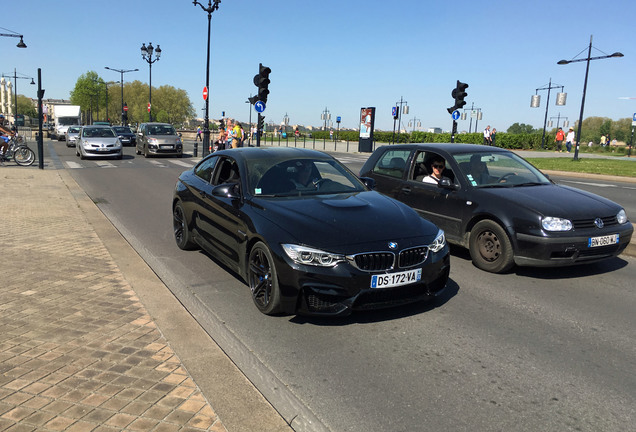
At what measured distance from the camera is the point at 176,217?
7121 mm

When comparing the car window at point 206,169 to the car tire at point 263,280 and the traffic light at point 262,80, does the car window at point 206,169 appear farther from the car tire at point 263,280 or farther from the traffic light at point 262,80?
the traffic light at point 262,80

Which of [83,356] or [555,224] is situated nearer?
[83,356]

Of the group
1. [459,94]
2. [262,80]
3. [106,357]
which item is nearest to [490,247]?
[106,357]

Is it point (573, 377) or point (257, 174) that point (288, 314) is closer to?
point (257, 174)

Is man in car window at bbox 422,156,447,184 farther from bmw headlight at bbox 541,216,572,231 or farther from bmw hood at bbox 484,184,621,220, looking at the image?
bmw headlight at bbox 541,216,572,231

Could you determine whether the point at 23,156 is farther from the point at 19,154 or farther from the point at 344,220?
the point at 344,220

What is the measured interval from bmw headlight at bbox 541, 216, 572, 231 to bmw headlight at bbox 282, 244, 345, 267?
274 cm

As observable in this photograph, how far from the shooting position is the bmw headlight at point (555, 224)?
18.0 ft

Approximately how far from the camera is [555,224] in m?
5.51

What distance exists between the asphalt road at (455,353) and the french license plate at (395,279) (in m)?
0.43

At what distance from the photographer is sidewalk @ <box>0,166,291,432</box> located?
2.80 meters

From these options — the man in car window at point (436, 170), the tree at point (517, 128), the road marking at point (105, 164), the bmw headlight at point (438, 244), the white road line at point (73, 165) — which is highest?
the tree at point (517, 128)

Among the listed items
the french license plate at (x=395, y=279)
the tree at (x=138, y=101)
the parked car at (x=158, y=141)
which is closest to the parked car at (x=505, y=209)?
the french license plate at (x=395, y=279)

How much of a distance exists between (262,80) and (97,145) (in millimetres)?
10445
